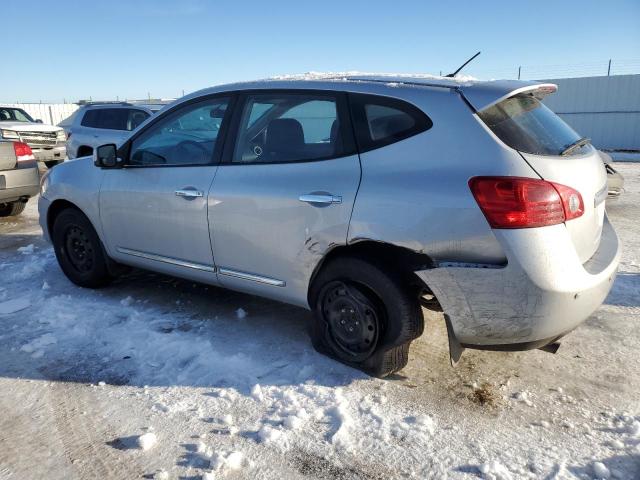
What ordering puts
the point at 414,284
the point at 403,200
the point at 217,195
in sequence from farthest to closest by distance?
the point at 217,195 < the point at 414,284 < the point at 403,200

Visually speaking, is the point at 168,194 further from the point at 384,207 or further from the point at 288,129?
the point at 384,207

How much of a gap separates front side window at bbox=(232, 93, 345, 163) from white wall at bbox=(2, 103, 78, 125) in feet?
114

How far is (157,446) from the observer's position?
256 centimetres

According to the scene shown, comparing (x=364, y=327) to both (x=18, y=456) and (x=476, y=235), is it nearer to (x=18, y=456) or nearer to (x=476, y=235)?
(x=476, y=235)

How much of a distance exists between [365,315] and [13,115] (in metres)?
14.9

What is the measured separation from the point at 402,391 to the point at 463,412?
0.37 metres

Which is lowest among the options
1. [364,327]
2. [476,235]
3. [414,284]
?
[364,327]

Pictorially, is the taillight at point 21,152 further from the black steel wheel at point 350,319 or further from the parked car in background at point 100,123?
the black steel wheel at point 350,319

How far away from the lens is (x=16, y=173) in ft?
25.0

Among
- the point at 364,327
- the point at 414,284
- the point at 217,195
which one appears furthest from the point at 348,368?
the point at 217,195

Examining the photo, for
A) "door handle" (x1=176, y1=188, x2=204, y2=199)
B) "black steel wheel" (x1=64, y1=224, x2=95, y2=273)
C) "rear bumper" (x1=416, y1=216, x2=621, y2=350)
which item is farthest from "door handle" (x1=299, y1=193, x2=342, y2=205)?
"black steel wheel" (x1=64, y1=224, x2=95, y2=273)

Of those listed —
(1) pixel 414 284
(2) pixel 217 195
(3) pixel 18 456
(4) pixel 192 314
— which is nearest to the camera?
(3) pixel 18 456

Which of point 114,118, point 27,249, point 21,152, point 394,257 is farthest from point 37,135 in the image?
point 394,257

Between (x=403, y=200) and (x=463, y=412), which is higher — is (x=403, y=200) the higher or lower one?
the higher one
